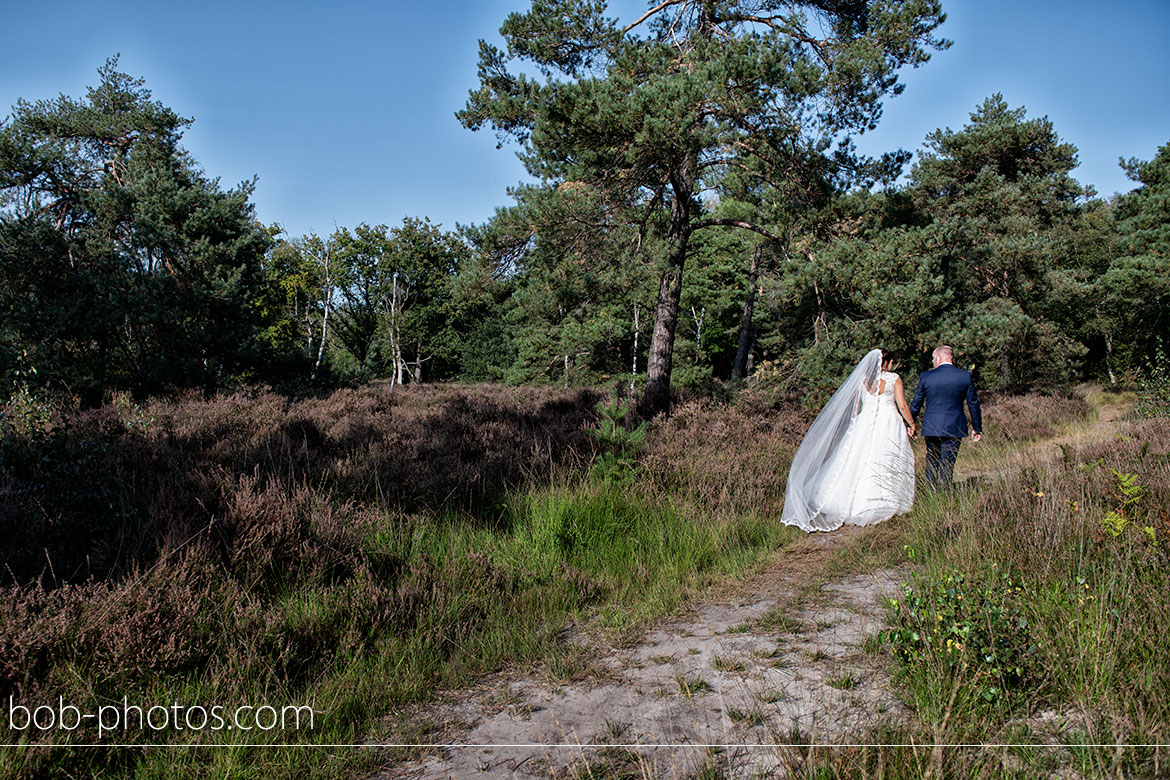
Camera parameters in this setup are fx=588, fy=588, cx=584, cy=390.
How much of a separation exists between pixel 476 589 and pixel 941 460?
5511 millimetres

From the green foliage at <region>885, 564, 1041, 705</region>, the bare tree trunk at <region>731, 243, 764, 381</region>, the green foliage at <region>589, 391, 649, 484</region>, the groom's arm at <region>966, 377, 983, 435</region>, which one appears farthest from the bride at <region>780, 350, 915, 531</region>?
the bare tree trunk at <region>731, 243, 764, 381</region>

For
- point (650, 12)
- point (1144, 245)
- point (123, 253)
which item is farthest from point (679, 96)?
point (1144, 245)

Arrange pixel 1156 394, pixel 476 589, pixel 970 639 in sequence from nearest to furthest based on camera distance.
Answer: pixel 970 639 → pixel 476 589 → pixel 1156 394

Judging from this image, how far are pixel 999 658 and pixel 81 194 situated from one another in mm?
20040

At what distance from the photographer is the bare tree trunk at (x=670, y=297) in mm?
11859

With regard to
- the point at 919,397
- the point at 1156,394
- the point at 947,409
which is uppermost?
the point at 1156,394

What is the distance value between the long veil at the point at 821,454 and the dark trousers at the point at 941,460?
994 millimetres

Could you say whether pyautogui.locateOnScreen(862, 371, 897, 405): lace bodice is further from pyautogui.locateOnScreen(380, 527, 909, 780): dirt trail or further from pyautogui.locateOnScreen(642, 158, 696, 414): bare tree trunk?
pyautogui.locateOnScreen(642, 158, 696, 414): bare tree trunk

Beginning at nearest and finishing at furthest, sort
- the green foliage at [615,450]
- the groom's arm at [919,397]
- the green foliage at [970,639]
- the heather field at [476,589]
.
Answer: the heather field at [476,589] < the green foliage at [970,639] < the green foliage at [615,450] < the groom's arm at [919,397]

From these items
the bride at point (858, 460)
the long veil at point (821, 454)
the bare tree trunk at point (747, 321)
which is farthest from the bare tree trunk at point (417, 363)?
the bride at point (858, 460)

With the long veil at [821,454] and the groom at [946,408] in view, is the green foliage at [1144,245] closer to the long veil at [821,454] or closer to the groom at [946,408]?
the groom at [946,408]

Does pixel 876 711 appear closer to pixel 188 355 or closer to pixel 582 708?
pixel 582 708

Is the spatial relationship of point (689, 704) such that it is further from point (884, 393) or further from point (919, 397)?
point (919, 397)

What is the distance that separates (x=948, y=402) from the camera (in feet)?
22.5
